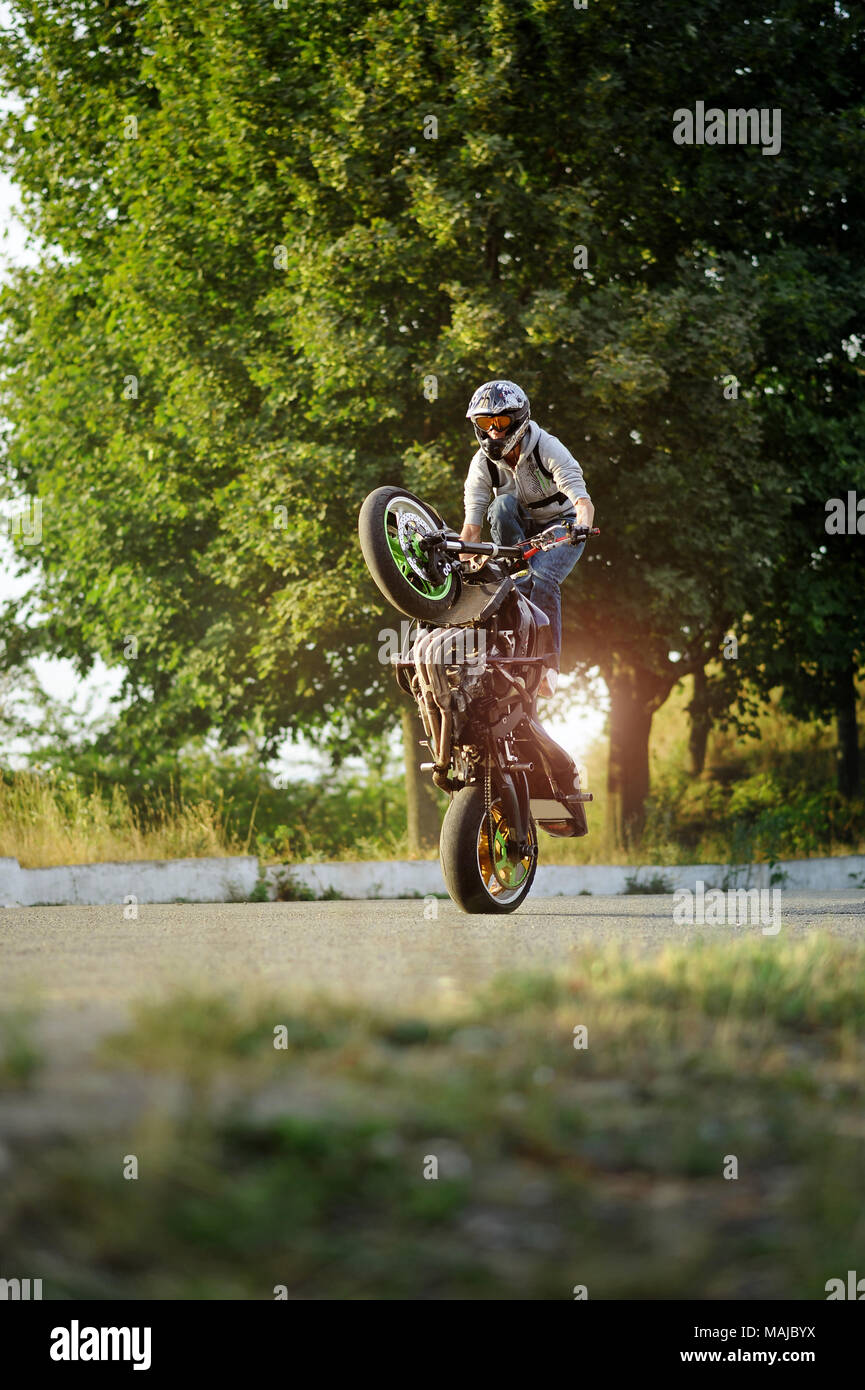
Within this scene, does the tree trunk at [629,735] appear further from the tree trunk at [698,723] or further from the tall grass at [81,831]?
the tall grass at [81,831]

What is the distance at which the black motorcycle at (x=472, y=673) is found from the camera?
25.6 feet

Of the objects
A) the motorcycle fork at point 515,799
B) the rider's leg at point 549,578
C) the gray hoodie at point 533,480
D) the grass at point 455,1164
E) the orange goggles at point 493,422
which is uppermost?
the orange goggles at point 493,422

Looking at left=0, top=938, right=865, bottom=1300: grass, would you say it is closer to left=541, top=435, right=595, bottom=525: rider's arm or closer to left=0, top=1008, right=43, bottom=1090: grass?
left=0, top=1008, right=43, bottom=1090: grass

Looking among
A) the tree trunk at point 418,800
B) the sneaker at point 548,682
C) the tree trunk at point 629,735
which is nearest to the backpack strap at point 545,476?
the sneaker at point 548,682

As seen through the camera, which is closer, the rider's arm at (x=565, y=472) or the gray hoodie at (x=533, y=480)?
the rider's arm at (x=565, y=472)

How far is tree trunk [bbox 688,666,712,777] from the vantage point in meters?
24.2

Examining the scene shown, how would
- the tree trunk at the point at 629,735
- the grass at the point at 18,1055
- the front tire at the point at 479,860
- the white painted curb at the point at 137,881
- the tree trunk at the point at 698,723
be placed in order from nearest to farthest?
the grass at the point at 18,1055
the front tire at the point at 479,860
the white painted curb at the point at 137,881
the tree trunk at the point at 629,735
the tree trunk at the point at 698,723

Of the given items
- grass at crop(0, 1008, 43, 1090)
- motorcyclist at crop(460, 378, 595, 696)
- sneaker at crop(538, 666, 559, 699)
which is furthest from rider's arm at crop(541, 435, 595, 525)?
grass at crop(0, 1008, 43, 1090)

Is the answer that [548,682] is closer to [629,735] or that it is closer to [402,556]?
[402,556]

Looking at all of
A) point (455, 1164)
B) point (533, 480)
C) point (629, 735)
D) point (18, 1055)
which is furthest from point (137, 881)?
point (629, 735)

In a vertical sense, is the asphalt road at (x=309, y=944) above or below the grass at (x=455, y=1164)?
above

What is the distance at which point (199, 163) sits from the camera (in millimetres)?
18422

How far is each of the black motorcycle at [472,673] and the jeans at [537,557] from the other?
0.19 meters
